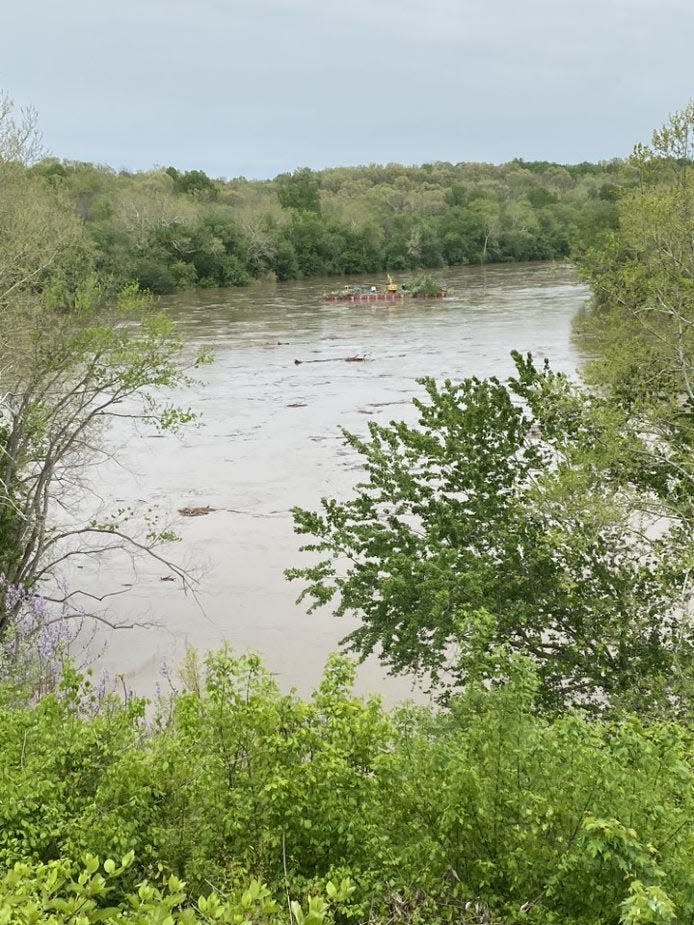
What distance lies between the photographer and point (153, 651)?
13141 mm

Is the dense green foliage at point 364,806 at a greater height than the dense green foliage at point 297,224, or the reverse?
the dense green foliage at point 297,224

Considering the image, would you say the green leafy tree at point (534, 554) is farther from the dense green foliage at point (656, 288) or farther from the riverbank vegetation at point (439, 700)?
the dense green foliage at point (656, 288)

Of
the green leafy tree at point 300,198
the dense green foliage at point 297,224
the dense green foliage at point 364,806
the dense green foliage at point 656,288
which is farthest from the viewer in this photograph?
the green leafy tree at point 300,198

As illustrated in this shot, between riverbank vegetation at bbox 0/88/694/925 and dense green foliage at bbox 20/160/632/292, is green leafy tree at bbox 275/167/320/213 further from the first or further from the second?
riverbank vegetation at bbox 0/88/694/925

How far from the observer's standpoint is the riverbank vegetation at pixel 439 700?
165 inches

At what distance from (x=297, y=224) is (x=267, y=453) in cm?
5966

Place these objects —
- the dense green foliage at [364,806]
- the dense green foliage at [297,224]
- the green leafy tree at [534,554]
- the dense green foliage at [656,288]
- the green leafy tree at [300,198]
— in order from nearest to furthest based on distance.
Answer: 1. the dense green foliage at [364,806]
2. the green leafy tree at [534,554]
3. the dense green foliage at [656,288]
4. the dense green foliage at [297,224]
5. the green leafy tree at [300,198]

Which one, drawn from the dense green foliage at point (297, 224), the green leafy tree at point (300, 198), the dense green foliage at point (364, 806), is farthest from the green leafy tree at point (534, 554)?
the green leafy tree at point (300, 198)

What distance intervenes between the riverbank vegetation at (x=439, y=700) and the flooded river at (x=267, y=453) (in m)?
1.24

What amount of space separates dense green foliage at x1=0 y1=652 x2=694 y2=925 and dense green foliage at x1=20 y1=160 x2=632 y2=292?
4664 cm

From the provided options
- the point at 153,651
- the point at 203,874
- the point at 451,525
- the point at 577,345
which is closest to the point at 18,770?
the point at 203,874

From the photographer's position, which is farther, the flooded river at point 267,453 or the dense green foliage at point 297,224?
the dense green foliage at point 297,224

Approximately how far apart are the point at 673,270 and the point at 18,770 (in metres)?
10.5

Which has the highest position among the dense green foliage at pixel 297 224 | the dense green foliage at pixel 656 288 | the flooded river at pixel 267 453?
the dense green foliage at pixel 297 224
